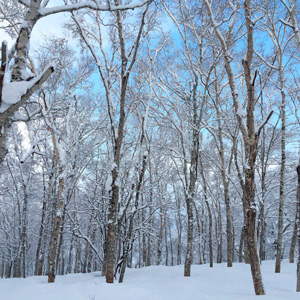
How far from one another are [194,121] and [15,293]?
7923 mm

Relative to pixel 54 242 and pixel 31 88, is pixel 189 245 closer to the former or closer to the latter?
pixel 54 242

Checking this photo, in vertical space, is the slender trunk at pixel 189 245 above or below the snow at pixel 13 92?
below

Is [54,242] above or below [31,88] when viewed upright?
below

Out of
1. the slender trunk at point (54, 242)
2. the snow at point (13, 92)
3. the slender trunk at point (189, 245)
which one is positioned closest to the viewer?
the snow at point (13, 92)

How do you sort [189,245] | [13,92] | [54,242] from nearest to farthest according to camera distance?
[13,92] < [54,242] < [189,245]

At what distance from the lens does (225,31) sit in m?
8.73

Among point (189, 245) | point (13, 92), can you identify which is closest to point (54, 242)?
point (189, 245)

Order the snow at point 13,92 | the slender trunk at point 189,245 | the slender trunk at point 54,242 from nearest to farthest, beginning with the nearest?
1. the snow at point 13,92
2. the slender trunk at point 54,242
3. the slender trunk at point 189,245

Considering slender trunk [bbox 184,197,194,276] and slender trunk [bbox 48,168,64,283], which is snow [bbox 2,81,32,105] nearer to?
slender trunk [bbox 48,168,64,283]

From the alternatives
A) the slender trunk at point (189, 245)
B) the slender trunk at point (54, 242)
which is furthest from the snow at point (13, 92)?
the slender trunk at point (189, 245)

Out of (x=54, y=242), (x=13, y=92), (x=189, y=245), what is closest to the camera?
(x=13, y=92)

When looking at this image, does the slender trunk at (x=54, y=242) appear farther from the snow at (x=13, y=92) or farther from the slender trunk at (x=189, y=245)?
the snow at (x=13, y=92)

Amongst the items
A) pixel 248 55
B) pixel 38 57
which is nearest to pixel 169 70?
pixel 38 57

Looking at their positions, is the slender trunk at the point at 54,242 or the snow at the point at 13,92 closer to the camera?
the snow at the point at 13,92
